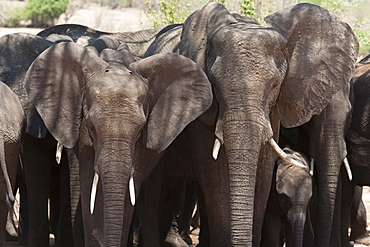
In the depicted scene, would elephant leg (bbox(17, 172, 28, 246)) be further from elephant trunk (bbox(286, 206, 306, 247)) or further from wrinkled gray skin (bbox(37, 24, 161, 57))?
elephant trunk (bbox(286, 206, 306, 247))

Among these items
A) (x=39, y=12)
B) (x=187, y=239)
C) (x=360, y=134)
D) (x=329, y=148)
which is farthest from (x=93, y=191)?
(x=39, y=12)

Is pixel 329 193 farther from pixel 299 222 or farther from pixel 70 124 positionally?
pixel 70 124

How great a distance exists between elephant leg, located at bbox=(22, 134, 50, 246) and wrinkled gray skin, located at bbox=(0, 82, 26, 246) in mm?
934

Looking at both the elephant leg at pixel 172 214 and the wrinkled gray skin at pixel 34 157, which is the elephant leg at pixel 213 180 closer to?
the wrinkled gray skin at pixel 34 157

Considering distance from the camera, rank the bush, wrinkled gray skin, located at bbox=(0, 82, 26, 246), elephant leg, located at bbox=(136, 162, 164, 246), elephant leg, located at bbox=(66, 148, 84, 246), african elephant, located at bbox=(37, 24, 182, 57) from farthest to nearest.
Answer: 1. the bush
2. african elephant, located at bbox=(37, 24, 182, 57)
3. elephant leg, located at bbox=(136, 162, 164, 246)
4. elephant leg, located at bbox=(66, 148, 84, 246)
5. wrinkled gray skin, located at bbox=(0, 82, 26, 246)

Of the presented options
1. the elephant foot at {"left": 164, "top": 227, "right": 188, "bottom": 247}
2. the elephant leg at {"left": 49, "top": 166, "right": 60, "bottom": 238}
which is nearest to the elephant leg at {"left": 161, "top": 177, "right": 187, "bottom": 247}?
the elephant foot at {"left": 164, "top": 227, "right": 188, "bottom": 247}

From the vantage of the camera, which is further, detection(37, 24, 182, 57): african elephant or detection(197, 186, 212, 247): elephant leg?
detection(37, 24, 182, 57): african elephant

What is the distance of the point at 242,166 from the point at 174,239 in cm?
281

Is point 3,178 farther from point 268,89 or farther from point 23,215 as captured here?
point 23,215

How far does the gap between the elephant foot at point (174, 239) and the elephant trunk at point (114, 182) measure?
2.57 meters

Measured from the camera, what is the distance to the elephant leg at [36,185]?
7.37 m

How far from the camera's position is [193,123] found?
6719 millimetres

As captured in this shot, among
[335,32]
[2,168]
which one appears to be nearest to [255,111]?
[335,32]

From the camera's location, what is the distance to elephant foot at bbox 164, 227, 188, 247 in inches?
330
